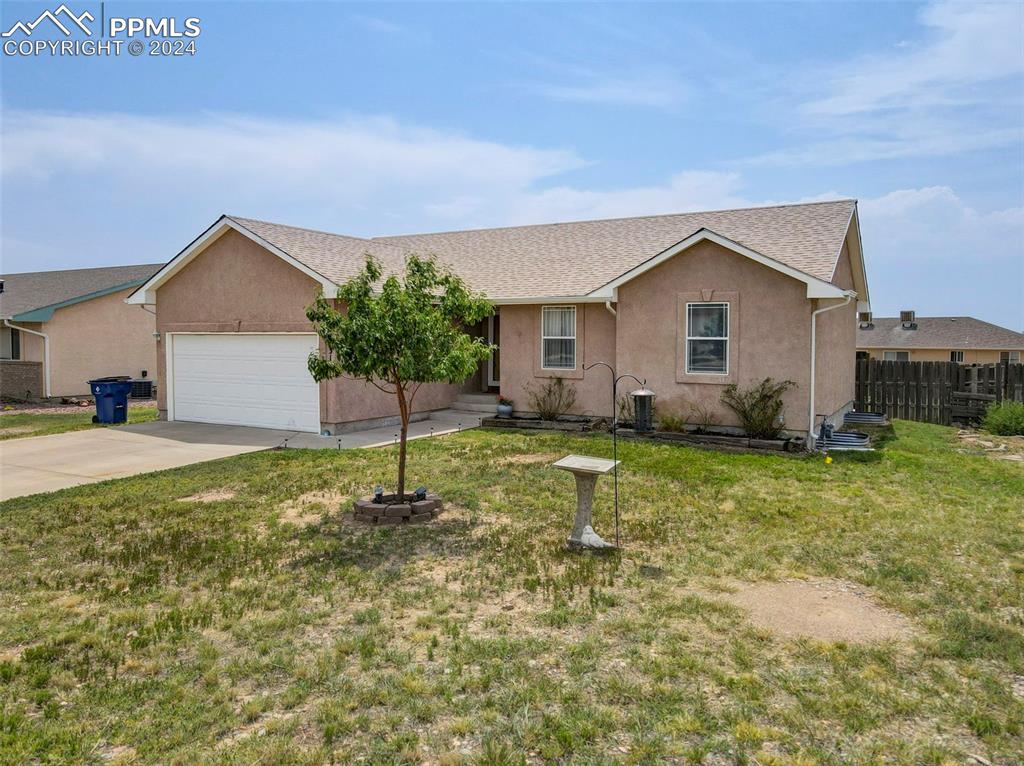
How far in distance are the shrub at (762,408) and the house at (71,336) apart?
65.4ft

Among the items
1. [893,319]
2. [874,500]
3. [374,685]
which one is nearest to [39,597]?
[374,685]

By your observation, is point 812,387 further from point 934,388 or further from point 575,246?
point 575,246

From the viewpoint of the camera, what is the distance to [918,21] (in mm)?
11500

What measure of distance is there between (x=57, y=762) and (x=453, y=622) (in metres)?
2.53

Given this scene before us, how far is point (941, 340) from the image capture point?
4047 cm

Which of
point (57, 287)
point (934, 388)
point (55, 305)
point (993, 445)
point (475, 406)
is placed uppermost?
point (57, 287)

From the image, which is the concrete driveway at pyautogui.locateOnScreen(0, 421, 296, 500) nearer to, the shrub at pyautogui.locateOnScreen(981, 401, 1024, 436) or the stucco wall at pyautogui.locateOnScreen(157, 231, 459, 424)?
the stucco wall at pyautogui.locateOnScreen(157, 231, 459, 424)

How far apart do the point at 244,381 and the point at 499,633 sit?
41.8 feet

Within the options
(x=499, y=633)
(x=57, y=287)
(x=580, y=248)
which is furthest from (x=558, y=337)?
(x=57, y=287)

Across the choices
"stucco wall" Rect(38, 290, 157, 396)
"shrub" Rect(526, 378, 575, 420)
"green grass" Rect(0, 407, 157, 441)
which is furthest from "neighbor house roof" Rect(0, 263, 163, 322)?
"shrub" Rect(526, 378, 575, 420)

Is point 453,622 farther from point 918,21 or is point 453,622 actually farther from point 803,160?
point 803,160

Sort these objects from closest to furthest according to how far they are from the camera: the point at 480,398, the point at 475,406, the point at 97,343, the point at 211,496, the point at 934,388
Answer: the point at 211,496 → the point at 934,388 → the point at 475,406 → the point at 480,398 → the point at 97,343

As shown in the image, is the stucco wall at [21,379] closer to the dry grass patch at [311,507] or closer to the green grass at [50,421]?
the green grass at [50,421]

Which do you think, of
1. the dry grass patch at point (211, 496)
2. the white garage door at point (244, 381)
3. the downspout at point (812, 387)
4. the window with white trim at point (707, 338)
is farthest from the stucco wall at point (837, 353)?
the dry grass patch at point (211, 496)
